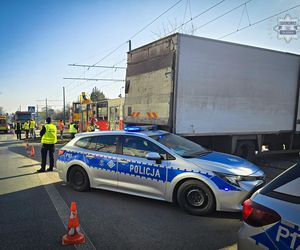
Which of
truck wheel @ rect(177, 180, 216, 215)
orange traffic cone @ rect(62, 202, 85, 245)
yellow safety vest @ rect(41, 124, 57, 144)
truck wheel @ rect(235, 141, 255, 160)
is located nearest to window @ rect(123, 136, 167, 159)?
truck wheel @ rect(177, 180, 216, 215)

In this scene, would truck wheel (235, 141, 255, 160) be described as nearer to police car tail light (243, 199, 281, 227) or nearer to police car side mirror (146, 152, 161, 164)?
police car side mirror (146, 152, 161, 164)

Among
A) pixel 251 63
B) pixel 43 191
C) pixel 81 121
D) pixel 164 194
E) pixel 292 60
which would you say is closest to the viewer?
pixel 164 194

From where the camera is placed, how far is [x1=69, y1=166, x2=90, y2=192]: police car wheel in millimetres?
5824

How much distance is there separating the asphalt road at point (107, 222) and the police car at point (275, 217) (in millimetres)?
1395

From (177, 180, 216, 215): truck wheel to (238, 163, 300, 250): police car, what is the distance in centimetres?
206

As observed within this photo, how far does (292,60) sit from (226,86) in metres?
3.40

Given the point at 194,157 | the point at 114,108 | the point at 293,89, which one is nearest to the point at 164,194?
the point at 194,157

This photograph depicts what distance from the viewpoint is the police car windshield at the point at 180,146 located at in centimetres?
501

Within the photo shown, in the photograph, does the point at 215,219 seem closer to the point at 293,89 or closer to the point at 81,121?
the point at 293,89

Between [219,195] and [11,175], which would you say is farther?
[11,175]

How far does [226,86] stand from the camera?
7789 mm

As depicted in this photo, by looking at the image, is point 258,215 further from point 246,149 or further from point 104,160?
point 246,149

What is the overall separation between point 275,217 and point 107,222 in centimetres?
285

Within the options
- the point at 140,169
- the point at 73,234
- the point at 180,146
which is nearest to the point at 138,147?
the point at 140,169
